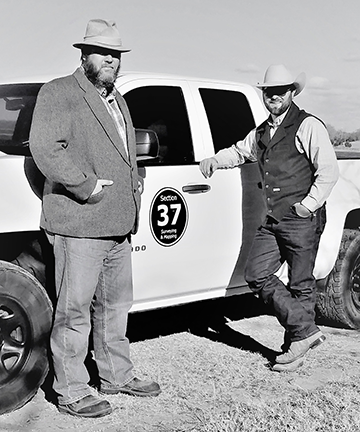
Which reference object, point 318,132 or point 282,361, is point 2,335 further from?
point 318,132

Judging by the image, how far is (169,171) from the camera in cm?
505

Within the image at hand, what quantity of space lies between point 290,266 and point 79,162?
1798 millimetres

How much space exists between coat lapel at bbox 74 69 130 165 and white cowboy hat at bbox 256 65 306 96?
4.16ft

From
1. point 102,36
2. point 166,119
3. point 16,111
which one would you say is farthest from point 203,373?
point 102,36

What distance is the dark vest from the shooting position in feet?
16.8

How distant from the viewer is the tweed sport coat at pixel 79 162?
4.01 meters

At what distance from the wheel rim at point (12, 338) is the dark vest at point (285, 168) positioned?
1732 millimetres

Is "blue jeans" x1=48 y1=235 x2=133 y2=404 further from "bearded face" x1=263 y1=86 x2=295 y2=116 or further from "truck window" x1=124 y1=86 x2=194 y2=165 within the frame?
"bearded face" x1=263 y1=86 x2=295 y2=116

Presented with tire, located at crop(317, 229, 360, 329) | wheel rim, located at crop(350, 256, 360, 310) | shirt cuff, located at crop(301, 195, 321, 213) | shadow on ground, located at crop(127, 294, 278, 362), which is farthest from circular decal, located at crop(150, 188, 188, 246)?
wheel rim, located at crop(350, 256, 360, 310)

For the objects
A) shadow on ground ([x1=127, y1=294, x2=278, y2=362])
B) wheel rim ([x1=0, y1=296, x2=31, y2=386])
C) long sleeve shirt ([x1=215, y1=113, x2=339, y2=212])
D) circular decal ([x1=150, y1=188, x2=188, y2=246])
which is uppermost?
long sleeve shirt ([x1=215, y1=113, x2=339, y2=212])

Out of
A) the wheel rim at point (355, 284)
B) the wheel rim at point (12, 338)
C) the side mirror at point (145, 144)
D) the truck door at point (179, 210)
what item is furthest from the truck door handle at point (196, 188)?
the wheel rim at point (355, 284)

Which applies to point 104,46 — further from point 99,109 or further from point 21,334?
point 21,334

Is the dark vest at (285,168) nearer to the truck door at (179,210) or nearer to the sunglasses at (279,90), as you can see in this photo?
the sunglasses at (279,90)

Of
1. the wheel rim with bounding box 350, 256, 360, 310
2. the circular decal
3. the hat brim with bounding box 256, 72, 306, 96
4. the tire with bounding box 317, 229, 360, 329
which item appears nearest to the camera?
the circular decal
